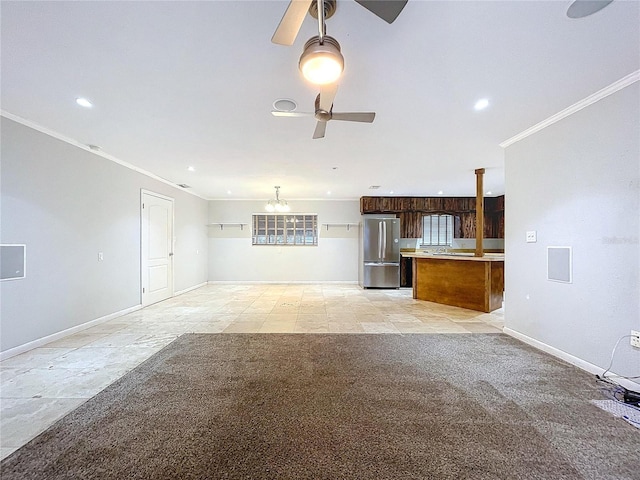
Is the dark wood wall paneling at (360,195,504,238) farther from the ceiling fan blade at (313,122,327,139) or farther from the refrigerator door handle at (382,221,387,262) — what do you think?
the ceiling fan blade at (313,122,327,139)

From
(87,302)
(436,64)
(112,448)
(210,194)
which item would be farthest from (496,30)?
(210,194)

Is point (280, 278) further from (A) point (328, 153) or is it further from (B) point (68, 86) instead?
(B) point (68, 86)

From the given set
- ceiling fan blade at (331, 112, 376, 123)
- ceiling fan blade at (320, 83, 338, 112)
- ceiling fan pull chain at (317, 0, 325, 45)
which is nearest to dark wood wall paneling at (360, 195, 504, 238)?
ceiling fan blade at (331, 112, 376, 123)

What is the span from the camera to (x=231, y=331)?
381 cm

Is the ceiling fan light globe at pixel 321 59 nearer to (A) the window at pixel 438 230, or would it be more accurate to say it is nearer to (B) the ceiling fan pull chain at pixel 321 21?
(B) the ceiling fan pull chain at pixel 321 21

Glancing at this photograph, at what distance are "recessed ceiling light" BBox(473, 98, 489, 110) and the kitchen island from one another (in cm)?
288

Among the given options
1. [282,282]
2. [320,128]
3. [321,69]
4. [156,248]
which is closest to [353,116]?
[320,128]

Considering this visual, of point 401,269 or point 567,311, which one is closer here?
point 567,311

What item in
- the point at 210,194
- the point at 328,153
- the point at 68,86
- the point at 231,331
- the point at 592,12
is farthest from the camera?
the point at 210,194

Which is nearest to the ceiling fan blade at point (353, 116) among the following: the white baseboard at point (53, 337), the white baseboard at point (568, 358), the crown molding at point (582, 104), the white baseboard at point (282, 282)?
the crown molding at point (582, 104)

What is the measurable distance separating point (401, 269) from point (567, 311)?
5.05 meters

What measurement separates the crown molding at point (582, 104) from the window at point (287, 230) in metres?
5.64

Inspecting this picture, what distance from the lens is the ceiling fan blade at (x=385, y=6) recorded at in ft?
4.02

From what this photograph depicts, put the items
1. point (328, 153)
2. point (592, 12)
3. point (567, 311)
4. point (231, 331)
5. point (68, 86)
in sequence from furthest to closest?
1. point (328, 153)
2. point (231, 331)
3. point (567, 311)
4. point (68, 86)
5. point (592, 12)
